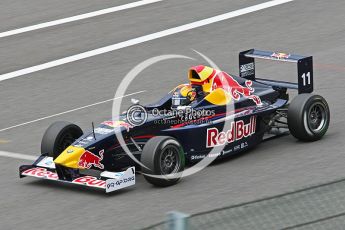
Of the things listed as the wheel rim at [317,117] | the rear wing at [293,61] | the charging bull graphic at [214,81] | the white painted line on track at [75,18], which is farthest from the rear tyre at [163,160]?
the white painted line on track at [75,18]

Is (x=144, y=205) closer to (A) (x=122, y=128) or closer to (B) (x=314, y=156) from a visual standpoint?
(A) (x=122, y=128)

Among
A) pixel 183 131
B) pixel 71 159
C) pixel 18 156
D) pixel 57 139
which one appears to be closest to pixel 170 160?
pixel 183 131

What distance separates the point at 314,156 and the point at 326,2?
11195 millimetres

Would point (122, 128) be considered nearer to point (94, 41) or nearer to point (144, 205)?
point (144, 205)

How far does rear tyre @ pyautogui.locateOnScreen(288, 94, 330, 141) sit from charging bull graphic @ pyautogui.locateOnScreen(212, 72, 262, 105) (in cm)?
68

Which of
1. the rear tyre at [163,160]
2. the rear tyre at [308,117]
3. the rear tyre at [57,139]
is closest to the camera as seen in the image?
the rear tyre at [163,160]

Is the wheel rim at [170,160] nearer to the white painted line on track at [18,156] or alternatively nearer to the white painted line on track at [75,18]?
the white painted line on track at [18,156]

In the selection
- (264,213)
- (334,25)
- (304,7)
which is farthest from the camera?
(304,7)

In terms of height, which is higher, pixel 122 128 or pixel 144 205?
pixel 122 128

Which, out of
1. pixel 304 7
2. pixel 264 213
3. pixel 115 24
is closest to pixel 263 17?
pixel 304 7

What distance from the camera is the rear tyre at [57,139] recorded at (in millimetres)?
13797

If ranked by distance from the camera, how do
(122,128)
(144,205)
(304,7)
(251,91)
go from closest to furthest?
(144,205), (122,128), (251,91), (304,7)

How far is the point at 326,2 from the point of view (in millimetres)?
24438

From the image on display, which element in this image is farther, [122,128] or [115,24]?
[115,24]
